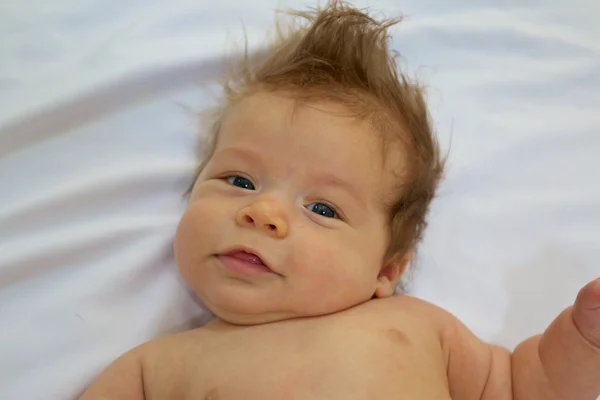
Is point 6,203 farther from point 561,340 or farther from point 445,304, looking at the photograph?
point 561,340

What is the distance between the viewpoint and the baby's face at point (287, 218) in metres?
0.94

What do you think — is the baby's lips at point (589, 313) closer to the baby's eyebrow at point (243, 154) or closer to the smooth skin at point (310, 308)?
the smooth skin at point (310, 308)

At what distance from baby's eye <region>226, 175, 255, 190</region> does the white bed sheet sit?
0.18 metres

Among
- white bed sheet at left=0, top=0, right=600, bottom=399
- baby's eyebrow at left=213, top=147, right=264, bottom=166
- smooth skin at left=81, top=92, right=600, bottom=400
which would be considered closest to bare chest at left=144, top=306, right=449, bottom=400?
smooth skin at left=81, top=92, right=600, bottom=400

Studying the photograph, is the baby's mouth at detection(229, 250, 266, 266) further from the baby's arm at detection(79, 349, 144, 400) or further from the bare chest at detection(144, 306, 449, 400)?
the baby's arm at detection(79, 349, 144, 400)

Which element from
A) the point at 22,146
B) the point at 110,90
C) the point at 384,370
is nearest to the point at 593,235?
the point at 384,370

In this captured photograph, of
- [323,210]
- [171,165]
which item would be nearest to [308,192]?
[323,210]

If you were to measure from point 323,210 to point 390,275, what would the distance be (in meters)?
0.18

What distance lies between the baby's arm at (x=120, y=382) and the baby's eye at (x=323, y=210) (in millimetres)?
330

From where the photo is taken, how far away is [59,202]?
110 cm

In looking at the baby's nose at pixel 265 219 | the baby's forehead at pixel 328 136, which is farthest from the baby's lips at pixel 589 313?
the baby's nose at pixel 265 219

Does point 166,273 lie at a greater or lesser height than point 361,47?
lesser

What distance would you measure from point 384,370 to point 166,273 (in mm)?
398

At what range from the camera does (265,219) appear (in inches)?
36.2
